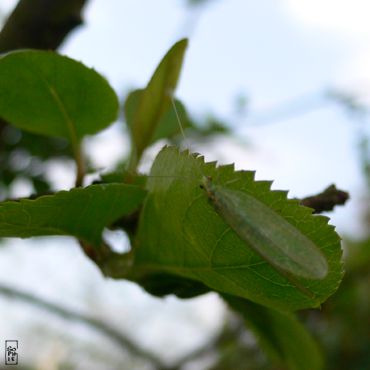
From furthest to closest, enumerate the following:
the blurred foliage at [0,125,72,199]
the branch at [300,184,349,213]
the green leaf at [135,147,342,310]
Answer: the blurred foliage at [0,125,72,199]
the branch at [300,184,349,213]
the green leaf at [135,147,342,310]

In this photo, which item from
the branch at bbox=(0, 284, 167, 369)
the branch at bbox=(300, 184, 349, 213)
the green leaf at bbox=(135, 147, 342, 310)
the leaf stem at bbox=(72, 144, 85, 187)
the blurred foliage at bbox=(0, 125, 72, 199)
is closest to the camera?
the green leaf at bbox=(135, 147, 342, 310)

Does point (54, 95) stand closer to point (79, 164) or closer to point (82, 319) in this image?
point (79, 164)

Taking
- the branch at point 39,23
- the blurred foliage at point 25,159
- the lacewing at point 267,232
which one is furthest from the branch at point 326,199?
the blurred foliage at point 25,159

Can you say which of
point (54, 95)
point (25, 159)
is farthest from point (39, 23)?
point (25, 159)

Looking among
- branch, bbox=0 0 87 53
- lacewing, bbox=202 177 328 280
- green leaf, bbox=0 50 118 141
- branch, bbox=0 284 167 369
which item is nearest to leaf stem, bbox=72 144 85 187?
green leaf, bbox=0 50 118 141

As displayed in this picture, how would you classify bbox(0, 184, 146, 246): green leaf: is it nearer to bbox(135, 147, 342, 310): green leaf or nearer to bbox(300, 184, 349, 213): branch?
bbox(135, 147, 342, 310): green leaf

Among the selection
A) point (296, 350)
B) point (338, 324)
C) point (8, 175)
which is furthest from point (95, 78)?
point (338, 324)

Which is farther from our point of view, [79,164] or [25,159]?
[25,159]

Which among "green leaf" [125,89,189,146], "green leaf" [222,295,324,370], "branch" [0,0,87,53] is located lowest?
"green leaf" [222,295,324,370]
